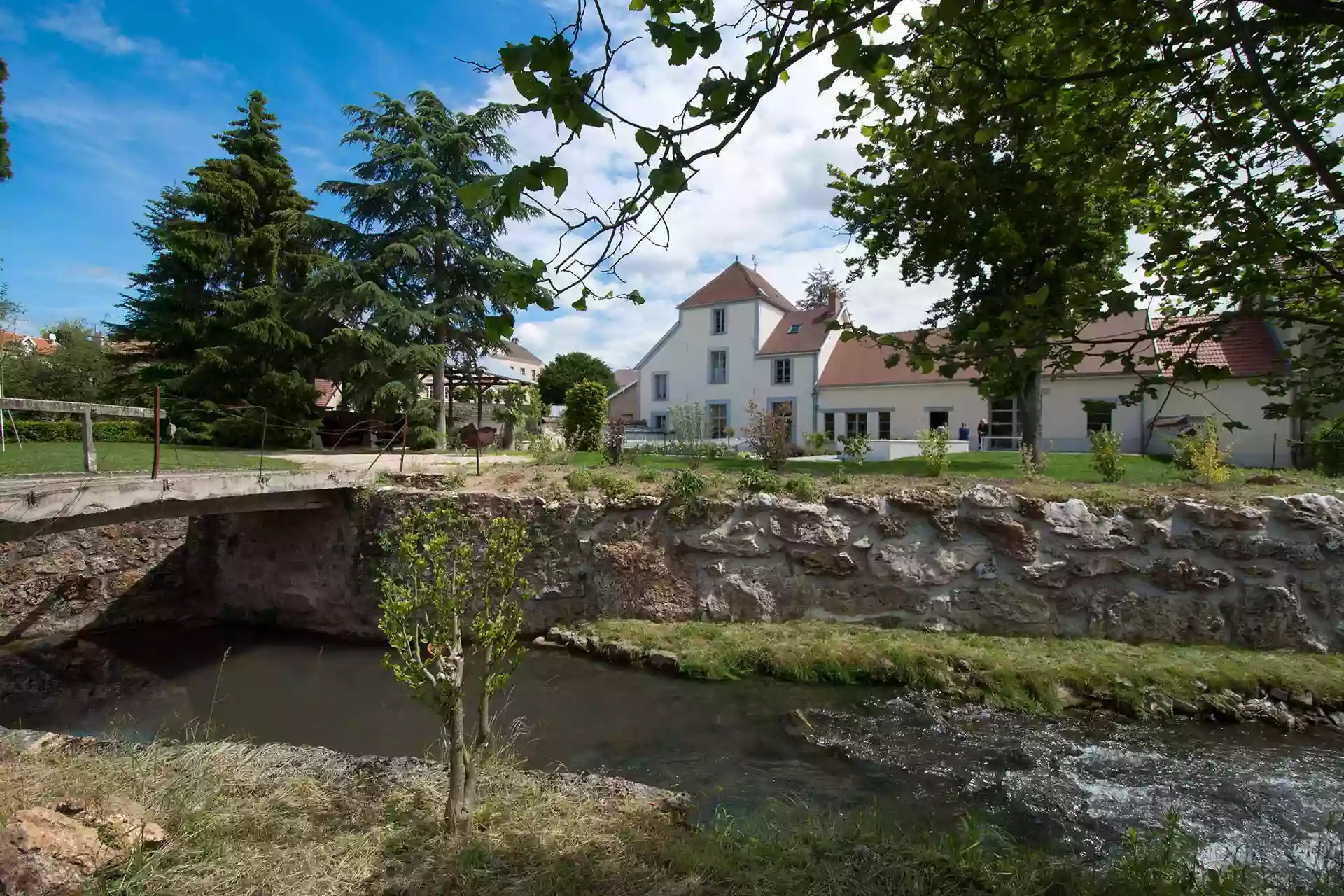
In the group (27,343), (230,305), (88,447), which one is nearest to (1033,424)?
(88,447)

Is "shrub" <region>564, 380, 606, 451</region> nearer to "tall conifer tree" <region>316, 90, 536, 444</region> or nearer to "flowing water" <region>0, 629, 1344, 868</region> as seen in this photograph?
"tall conifer tree" <region>316, 90, 536, 444</region>

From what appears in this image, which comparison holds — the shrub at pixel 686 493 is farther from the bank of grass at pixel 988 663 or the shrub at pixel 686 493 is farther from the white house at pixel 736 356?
the white house at pixel 736 356

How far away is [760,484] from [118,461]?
32.7 feet

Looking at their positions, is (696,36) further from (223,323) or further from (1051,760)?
(223,323)

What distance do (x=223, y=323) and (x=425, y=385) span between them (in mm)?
5186

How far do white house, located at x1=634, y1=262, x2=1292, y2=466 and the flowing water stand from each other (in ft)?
41.6

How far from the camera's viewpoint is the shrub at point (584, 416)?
672 inches

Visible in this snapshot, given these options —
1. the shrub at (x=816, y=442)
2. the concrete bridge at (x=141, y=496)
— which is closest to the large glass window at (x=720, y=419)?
the shrub at (x=816, y=442)

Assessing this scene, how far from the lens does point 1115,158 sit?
314 centimetres

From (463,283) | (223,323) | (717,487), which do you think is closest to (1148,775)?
(717,487)

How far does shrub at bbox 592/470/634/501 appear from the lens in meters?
9.89

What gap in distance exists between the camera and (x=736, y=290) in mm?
30766

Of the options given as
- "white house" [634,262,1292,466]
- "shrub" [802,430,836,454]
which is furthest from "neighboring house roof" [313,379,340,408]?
"shrub" [802,430,836,454]

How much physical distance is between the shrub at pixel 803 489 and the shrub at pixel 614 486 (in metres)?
2.28
